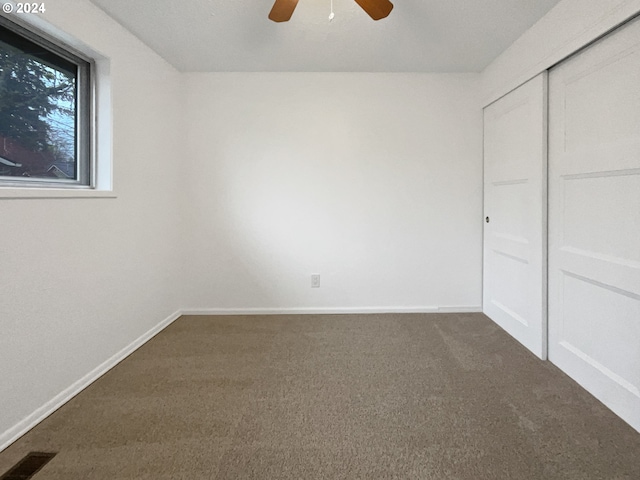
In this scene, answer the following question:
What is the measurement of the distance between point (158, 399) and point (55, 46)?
200 centimetres

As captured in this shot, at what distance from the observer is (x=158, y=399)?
1.94 metres

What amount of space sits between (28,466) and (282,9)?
236 centimetres

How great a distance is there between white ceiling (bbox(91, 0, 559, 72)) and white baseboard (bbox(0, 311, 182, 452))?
216 cm

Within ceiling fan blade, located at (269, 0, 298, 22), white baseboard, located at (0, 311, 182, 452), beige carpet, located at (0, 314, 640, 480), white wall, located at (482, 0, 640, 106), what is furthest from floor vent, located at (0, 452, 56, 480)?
white wall, located at (482, 0, 640, 106)

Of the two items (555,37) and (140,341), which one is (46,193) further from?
(555,37)

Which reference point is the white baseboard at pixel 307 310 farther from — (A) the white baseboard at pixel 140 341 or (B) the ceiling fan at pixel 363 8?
(B) the ceiling fan at pixel 363 8

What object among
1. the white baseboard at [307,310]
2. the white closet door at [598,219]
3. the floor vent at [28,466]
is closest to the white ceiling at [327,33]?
the white closet door at [598,219]

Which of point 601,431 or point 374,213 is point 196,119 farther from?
point 601,431

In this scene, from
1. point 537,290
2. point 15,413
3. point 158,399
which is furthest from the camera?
point 537,290

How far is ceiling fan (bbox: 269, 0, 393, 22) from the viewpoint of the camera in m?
1.88

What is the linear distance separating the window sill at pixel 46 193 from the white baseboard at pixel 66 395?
1008 mm

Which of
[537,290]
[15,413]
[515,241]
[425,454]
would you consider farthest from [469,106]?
[15,413]

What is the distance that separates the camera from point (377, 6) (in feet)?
6.30

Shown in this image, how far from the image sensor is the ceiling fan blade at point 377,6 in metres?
1.88
